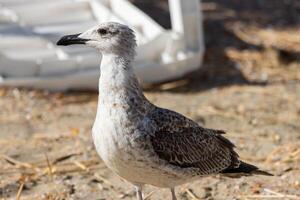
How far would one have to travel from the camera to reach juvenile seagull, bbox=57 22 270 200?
4129 mm

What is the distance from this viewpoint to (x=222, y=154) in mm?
4812

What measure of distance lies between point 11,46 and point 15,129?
1943mm

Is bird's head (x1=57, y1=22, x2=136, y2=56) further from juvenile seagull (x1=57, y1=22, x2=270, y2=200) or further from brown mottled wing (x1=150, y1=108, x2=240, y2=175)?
brown mottled wing (x1=150, y1=108, x2=240, y2=175)

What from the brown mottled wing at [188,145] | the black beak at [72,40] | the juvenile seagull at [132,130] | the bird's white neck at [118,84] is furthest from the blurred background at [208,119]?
the black beak at [72,40]

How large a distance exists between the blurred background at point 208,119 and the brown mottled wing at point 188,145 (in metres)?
0.49

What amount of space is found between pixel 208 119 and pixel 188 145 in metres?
2.22

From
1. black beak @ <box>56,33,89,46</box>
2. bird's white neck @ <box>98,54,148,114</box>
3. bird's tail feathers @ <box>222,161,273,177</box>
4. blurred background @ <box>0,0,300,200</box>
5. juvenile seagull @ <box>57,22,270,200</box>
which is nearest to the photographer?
juvenile seagull @ <box>57,22,270,200</box>

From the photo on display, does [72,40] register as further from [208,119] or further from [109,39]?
[208,119]

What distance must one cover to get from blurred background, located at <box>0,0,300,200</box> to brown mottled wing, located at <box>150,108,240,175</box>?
49cm

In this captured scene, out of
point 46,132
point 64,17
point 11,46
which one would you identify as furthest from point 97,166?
point 64,17

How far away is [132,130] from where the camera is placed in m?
4.16

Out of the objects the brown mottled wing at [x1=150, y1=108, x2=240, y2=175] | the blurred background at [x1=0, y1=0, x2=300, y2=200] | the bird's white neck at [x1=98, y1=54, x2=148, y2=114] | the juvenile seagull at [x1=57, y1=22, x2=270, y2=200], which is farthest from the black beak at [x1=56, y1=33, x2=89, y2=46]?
the blurred background at [x1=0, y1=0, x2=300, y2=200]

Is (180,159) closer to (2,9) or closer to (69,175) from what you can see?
(69,175)

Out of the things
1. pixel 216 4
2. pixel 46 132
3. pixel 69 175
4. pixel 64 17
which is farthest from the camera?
pixel 216 4
